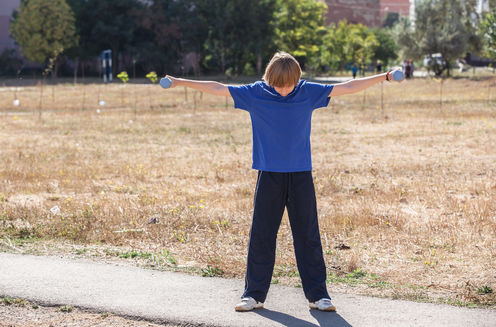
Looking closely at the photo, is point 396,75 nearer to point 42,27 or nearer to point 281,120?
point 281,120

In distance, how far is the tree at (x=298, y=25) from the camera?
66250mm

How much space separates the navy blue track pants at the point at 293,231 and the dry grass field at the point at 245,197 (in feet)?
2.00

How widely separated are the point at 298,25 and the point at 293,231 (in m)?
65.5

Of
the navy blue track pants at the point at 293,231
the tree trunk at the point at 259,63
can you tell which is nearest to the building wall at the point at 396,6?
the tree trunk at the point at 259,63

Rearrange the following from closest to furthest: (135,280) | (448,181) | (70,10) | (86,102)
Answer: (135,280), (448,181), (86,102), (70,10)

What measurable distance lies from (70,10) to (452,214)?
175 feet

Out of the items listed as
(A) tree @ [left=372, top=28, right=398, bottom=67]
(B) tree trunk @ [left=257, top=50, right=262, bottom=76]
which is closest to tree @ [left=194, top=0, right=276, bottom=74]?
(B) tree trunk @ [left=257, top=50, right=262, bottom=76]

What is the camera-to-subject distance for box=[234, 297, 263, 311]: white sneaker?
4.22 meters

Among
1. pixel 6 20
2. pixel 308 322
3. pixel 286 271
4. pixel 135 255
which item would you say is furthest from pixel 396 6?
pixel 308 322

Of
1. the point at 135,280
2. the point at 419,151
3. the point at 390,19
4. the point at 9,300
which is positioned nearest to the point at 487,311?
the point at 135,280

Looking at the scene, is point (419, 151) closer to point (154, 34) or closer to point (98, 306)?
point (98, 306)

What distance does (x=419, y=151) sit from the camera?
13.1 m

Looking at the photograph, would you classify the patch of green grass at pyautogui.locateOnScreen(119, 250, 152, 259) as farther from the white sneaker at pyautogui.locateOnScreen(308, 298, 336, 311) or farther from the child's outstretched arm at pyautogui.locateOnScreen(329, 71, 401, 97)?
the child's outstretched arm at pyautogui.locateOnScreen(329, 71, 401, 97)

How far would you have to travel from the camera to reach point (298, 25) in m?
67.6
